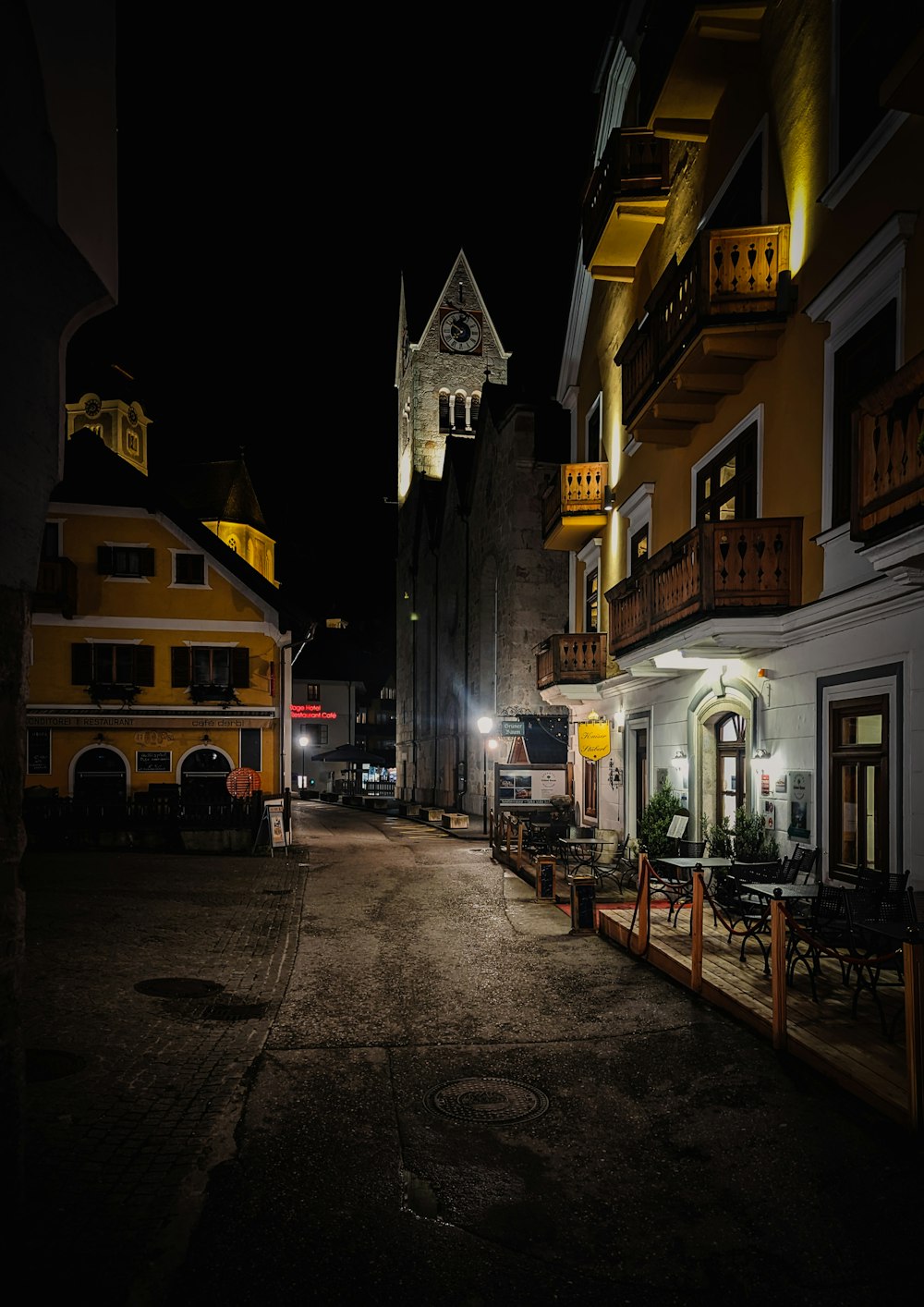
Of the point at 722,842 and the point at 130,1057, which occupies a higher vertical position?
the point at 722,842

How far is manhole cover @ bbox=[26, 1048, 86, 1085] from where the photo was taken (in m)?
6.85

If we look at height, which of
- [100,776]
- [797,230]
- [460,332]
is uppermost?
[460,332]

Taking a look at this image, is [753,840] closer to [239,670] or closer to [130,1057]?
[130,1057]

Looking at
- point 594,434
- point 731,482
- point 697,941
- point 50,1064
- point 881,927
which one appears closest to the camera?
point 50,1064

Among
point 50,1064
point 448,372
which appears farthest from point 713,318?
point 448,372

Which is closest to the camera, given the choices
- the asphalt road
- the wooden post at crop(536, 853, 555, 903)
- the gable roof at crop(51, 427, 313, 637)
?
the asphalt road

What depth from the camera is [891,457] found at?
342 inches

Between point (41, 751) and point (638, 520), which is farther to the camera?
point (41, 751)

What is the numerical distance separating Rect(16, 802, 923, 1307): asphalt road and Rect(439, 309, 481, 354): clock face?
173 ft

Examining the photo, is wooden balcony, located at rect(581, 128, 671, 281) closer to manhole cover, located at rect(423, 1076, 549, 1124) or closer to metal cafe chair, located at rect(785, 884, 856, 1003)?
metal cafe chair, located at rect(785, 884, 856, 1003)

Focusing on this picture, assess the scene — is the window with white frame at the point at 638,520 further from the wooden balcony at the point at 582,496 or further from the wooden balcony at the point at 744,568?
the wooden balcony at the point at 744,568

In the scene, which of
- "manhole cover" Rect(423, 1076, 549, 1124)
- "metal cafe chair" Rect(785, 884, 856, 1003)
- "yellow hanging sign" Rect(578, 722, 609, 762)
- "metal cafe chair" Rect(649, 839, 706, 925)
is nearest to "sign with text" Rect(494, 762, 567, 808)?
"yellow hanging sign" Rect(578, 722, 609, 762)

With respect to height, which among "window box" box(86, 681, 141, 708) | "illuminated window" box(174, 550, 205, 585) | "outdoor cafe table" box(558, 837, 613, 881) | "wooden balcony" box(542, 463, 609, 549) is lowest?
"outdoor cafe table" box(558, 837, 613, 881)

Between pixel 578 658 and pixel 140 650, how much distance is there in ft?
44.0
